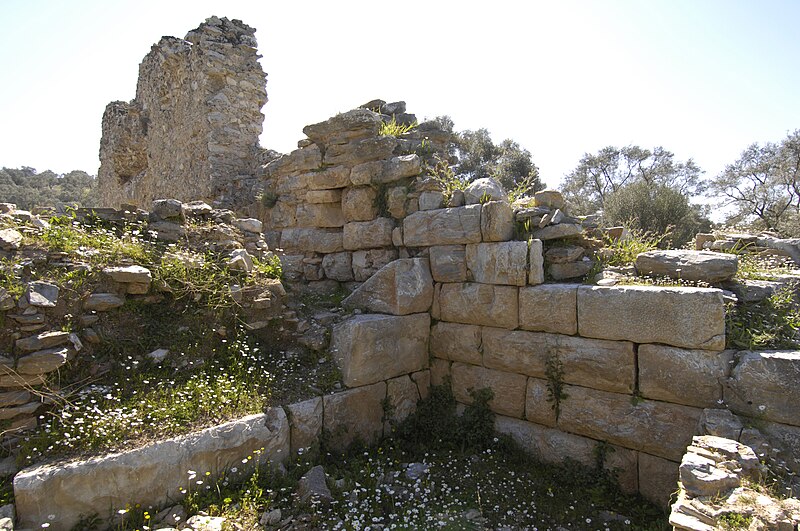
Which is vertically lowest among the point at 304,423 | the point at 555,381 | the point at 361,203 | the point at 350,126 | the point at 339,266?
the point at 304,423

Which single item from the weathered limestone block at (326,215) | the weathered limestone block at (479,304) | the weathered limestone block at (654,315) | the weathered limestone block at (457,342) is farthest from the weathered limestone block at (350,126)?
the weathered limestone block at (654,315)

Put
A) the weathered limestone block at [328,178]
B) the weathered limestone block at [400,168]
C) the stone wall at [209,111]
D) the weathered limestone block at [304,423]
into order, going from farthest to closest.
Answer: the stone wall at [209,111], the weathered limestone block at [328,178], the weathered limestone block at [400,168], the weathered limestone block at [304,423]

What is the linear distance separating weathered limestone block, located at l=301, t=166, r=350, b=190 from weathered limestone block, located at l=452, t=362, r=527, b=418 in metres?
2.93

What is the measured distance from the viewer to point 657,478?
416cm

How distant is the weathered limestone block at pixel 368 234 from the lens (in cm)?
618

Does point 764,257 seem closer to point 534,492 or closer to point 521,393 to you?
point 521,393

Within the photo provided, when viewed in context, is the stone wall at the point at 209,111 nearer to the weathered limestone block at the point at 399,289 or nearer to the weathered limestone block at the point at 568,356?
the weathered limestone block at the point at 399,289

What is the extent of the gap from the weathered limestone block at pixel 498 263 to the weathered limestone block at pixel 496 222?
0.10 meters

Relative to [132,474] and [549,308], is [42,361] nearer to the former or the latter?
[132,474]

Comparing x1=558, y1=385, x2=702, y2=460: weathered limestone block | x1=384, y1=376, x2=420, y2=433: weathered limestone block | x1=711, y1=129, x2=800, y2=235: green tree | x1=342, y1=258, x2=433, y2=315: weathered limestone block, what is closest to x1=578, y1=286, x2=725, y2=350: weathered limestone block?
x1=558, y1=385, x2=702, y2=460: weathered limestone block

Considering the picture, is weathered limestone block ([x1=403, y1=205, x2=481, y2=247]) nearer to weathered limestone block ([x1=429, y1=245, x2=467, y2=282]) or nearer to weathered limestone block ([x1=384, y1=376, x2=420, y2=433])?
weathered limestone block ([x1=429, y1=245, x2=467, y2=282])

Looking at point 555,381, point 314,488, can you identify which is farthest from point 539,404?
point 314,488

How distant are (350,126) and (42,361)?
172 inches

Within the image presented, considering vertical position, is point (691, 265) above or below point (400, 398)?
above
